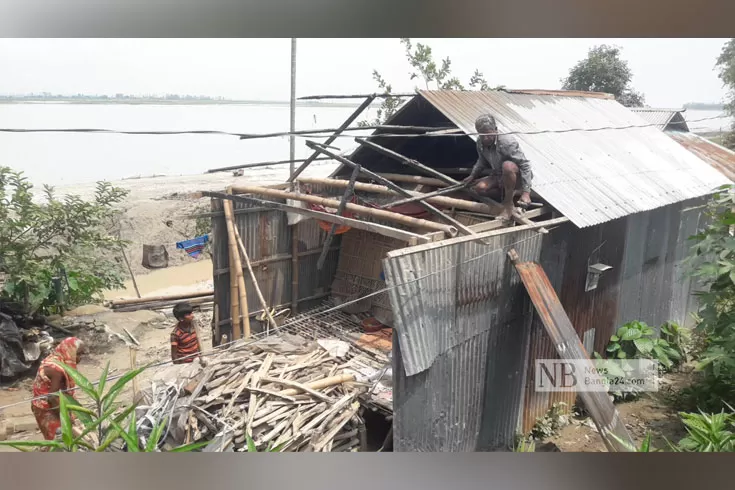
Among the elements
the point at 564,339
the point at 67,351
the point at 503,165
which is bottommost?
the point at 67,351

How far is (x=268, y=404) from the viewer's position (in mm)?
4859

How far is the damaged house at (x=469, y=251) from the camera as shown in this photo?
4687 millimetres

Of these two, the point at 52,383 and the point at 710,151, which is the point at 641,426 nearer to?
the point at 52,383

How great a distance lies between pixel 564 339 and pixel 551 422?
177 cm

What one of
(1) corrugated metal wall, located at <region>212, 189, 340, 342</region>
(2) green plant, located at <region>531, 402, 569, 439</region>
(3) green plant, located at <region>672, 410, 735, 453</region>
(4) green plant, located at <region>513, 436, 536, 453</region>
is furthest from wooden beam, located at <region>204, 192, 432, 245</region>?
(3) green plant, located at <region>672, 410, 735, 453</region>

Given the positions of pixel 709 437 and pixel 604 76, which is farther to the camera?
pixel 604 76

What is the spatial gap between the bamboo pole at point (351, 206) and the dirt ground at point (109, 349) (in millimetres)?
2673

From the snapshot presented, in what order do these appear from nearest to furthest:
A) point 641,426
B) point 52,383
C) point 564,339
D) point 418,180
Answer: point 52,383
point 564,339
point 641,426
point 418,180

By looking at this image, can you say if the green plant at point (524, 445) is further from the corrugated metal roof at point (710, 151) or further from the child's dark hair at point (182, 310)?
the corrugated metal roof at point (710, 151)

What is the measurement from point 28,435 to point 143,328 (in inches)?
124

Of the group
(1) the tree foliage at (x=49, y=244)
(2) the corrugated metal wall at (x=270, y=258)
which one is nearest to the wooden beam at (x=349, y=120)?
(2) the corrugated metal wall at (x=270, y=258)

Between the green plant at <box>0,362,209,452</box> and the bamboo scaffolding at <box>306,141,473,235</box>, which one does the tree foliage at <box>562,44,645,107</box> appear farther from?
the green plant at <box>0,362,209,452</box>

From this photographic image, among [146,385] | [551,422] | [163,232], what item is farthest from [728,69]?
[163,232]
